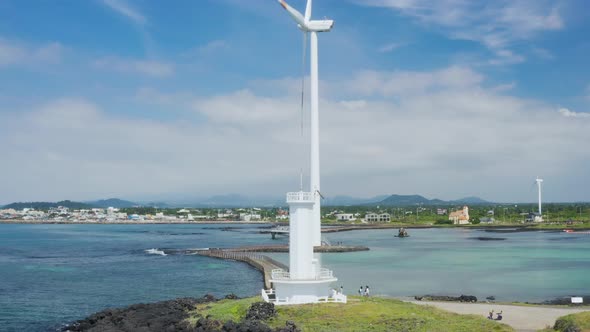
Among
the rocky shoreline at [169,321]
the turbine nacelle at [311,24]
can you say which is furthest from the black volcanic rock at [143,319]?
the turbine nacelle at [311,24]

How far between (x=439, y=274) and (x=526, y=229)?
123 meters

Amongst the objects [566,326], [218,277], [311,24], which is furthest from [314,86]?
[218,277]

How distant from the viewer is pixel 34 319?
43562mm

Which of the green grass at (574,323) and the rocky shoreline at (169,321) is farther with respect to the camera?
the rocky shoreline at (169,321)

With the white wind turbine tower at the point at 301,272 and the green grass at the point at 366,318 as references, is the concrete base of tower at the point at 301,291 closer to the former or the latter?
the white wind turbine tower at the point at 301,272

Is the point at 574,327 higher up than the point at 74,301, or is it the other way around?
the point at 574,327

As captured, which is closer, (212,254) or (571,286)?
(571,286)

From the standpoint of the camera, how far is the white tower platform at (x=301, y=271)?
31.8 metres

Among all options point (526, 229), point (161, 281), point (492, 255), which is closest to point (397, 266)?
point (492, 255)

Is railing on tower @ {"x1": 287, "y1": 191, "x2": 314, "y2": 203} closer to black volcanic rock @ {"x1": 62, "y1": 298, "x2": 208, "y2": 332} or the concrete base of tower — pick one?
the concrete base of tower

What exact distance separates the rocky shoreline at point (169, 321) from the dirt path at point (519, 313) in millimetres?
13239

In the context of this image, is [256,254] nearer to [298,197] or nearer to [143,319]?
[143,319]

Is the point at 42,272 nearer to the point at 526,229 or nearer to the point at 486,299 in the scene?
the point at 486,299

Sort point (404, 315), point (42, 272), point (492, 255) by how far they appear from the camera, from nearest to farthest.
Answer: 1. point (404, 315)
2. point (42, 272)
3. point (492, 255)
